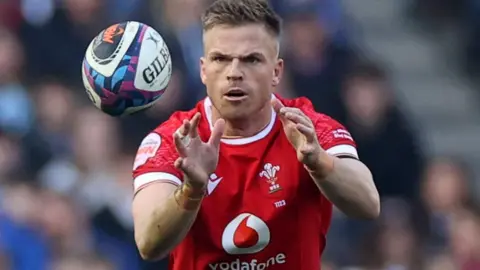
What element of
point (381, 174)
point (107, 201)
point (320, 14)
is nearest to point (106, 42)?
point (107, 201)

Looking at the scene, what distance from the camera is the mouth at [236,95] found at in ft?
19.5

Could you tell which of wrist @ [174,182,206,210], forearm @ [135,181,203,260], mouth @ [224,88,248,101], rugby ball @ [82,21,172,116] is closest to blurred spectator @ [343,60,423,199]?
rugby ball @ [82,21,172,116]

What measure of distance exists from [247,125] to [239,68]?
38 cm

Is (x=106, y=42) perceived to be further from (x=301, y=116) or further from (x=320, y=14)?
(x=320, y=14)

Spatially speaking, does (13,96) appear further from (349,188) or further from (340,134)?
(349,188)

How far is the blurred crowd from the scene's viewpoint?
33.5 feet

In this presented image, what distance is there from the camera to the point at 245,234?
6098 millimetres

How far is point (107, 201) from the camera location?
10.3 metres

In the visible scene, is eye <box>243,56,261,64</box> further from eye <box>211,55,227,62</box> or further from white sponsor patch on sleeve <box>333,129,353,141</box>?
white sponsor patch on sleeve <box>333,129,353,141</box>

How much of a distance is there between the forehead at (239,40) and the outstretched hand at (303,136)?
1.28ft

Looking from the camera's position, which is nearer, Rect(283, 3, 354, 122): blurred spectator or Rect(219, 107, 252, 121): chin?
Rect(219, 107, 252, 121): chin

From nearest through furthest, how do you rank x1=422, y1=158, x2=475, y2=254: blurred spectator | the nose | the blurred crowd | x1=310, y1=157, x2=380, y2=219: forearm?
1. x1=310, y1=157, x2=380, y2=219: forearm
2. the nose
3. the blurred crowd
4. x1=422, y1=158, x2=475, y2=254: blurred spectator

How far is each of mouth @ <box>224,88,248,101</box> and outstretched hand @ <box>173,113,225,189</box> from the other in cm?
42

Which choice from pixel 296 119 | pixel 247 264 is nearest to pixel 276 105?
pixel 296 119
